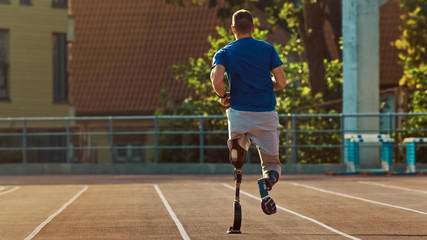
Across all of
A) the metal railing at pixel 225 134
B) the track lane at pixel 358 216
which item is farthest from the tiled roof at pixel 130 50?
the track lane at pixel 358 216

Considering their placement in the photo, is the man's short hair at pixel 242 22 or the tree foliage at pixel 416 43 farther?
the tree foliage at pixel 416 43

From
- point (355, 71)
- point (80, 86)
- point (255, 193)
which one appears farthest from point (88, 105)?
point (255, 193)

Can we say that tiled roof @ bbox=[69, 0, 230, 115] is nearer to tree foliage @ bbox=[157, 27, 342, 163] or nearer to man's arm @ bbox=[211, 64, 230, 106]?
tree foliage @ bbox=[157, 27, 342, 163]

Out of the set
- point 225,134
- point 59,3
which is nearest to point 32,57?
point 59,3

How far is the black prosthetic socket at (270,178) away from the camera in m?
9.58

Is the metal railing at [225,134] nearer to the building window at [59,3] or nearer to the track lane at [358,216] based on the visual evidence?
the building window at [59,3]

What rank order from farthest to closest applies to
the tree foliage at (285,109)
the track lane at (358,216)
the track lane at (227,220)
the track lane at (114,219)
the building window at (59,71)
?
1. the building window at (59,71)
2. the tree foliage at (285,109)
3. the track lane at (114,219)
4. the track lane at (358,216)
5. the track lane at (227,220)

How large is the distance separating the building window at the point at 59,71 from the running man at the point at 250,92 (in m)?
27.1

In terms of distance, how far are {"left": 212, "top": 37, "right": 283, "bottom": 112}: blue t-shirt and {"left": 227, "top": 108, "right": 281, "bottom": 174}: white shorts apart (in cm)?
7

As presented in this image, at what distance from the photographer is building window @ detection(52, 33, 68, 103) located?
36537 mm

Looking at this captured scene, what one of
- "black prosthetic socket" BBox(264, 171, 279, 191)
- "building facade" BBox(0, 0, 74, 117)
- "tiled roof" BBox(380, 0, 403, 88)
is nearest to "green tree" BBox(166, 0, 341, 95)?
"building facade" BBox(0, 0, 74, 117)

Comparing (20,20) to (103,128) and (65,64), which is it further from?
(103,128)

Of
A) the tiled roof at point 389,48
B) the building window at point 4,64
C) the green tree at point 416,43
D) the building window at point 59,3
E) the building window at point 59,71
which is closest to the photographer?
the green tree at point 416,43

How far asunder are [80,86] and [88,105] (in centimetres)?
101
